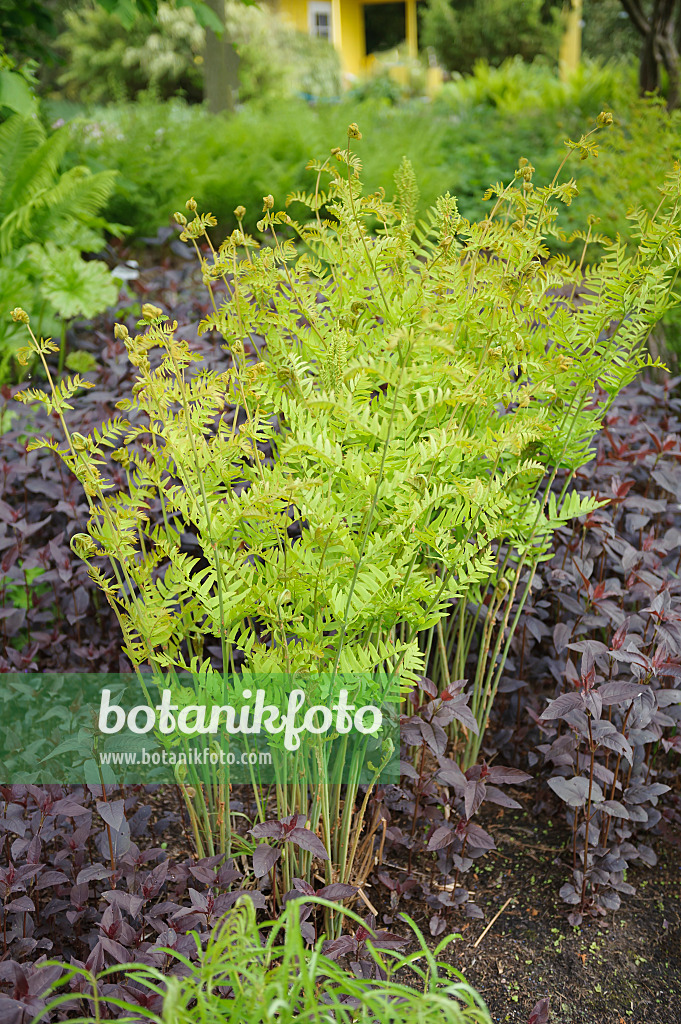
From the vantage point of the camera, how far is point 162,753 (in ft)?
5.50

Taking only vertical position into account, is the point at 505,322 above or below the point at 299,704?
above

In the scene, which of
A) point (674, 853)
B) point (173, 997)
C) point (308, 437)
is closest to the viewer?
point (173, 997)

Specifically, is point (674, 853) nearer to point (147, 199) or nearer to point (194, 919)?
point (194, 919)

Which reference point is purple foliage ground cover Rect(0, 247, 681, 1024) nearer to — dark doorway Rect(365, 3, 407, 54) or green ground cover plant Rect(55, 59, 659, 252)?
green ground cover plant Rect(55, 59, 659, 252)

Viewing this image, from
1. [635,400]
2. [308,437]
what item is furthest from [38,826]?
[635,400]

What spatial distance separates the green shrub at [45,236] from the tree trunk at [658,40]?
173 inches

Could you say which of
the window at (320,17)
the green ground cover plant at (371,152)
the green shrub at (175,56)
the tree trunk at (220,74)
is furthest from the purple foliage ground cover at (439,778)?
the window at (320,17)

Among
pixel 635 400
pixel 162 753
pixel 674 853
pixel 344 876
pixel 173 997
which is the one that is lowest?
pixel 674 853

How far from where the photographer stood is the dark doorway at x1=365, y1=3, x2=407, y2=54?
84.6 feet

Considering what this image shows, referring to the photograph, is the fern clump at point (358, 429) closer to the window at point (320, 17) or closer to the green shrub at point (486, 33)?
the green shrub at point (486, 33)

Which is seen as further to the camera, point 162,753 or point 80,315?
point 80,315

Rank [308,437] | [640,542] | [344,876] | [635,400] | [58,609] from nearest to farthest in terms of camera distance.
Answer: [308,437] → [344,876] → [640,542] → [58,609] → [635,400]

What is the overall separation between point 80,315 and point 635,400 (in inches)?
96.6

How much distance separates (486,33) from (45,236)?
62.1ft
